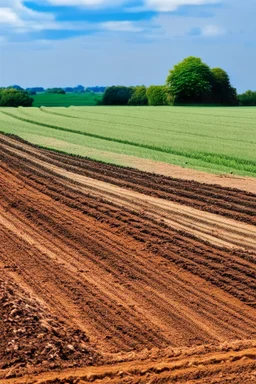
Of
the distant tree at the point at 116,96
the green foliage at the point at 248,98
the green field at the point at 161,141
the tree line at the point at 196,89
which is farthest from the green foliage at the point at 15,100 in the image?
the green field at the point at 161,141

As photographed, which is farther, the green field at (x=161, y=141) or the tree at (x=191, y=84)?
the tree at (x=191, y=84)

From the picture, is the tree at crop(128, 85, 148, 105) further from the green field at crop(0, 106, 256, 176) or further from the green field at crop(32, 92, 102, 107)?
the green field at crop(0, 106, 256, 176)

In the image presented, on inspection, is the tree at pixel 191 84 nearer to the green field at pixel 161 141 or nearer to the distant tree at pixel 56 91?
the distant tree at pixel 56 91

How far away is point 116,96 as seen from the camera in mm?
83500

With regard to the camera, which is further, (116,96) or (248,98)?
Answer: (116,96)

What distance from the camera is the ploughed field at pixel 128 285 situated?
22.9 feet

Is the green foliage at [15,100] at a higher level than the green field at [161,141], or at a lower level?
higher

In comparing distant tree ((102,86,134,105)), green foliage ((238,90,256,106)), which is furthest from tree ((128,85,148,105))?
green foliage ((238,90,256,106))

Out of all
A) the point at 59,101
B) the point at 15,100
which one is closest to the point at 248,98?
the point at 59,101

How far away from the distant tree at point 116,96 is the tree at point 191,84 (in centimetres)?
712

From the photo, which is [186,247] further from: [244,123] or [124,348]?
[244,123]

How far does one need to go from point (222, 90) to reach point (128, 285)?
7065 centimetres

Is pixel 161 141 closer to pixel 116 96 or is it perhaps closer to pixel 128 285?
pixel 128 285

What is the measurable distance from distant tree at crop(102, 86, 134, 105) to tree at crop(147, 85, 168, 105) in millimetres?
3928
